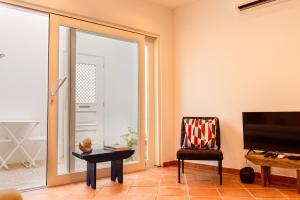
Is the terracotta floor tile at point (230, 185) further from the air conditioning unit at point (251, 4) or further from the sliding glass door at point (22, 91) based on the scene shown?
the sliding glass door at point (22, 91)

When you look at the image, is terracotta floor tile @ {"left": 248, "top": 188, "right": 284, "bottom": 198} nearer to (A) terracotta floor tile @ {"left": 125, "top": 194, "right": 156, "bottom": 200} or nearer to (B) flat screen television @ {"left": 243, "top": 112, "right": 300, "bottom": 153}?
(B) flat screen television @ {"left": 243, "top": 112, "right": 300, "bottom": 153}

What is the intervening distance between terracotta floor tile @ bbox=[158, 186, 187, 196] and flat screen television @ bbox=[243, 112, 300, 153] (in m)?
1.01

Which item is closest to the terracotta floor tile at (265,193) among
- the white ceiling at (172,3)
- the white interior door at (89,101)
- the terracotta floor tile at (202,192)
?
the terracotta floor tile at (202,192)

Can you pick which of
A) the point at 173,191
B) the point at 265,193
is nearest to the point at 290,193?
the point at 265,193

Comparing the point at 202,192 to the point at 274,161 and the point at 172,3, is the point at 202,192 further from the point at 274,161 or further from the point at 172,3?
the point at 172,3

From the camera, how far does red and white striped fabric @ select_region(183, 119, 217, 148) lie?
385 centimetres

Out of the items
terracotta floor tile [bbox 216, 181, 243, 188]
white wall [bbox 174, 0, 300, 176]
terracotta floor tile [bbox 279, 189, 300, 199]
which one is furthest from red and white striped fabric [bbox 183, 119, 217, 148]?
terracotta floor tile [bbox 279, 189, 300, 199]

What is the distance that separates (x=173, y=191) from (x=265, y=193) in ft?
3.32

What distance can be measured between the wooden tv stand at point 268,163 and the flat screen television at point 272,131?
16 centimetres

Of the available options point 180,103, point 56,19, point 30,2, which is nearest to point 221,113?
point 180,103

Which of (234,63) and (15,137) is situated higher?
(234,63)

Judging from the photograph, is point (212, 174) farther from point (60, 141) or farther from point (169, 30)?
point (169, 30)

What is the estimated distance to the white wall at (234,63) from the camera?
134 inches

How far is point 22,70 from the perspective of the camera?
5000mm
